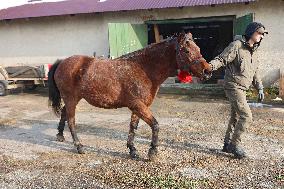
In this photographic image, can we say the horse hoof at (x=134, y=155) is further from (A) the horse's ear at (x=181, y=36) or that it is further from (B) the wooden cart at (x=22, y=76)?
(B) the wooden cart at (x=22, y=76)

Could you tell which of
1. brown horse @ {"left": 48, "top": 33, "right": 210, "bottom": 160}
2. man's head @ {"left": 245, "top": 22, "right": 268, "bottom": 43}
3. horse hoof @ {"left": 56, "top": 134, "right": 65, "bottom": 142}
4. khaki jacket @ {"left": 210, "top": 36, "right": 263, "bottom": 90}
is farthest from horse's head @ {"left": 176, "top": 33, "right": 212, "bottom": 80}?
horse hoof @ {"left": 56, "top": 134, "right": 65, "bottom": 142}

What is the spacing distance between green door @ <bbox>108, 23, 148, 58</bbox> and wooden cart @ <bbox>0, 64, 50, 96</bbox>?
96.5 inches

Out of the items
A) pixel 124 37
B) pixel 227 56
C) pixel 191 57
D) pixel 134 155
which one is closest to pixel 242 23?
pixel 124 37

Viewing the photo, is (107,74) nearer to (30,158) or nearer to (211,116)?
(30,158)

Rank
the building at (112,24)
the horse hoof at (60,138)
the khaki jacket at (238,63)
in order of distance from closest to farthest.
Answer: the khaki jacket at (238,63) < the horse hoof at (60,138) < the building at (112,24)

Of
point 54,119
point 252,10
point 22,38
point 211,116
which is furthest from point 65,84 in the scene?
point 22,38

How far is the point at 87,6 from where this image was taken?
13750 millimetres

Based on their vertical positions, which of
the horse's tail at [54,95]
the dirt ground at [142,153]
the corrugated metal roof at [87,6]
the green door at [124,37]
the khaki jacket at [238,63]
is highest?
the corrugated metal roof at [87,6]

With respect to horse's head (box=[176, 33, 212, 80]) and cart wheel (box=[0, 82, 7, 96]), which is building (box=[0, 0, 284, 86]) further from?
horse's head (box=[176, 33, 212, 80])

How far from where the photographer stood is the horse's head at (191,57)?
4953 millimetres

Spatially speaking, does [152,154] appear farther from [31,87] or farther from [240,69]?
[31,87]

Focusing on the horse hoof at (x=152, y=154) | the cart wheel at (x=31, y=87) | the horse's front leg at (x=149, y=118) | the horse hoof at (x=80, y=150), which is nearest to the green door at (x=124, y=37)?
the cart wheel at (x=31, y=87)

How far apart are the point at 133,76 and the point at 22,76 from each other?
842 centimetres

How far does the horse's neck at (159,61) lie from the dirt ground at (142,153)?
1325mm
